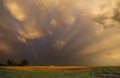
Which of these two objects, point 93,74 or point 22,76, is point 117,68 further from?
point 22,76

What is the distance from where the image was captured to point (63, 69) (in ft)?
224

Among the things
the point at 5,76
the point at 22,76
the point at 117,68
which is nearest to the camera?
the point at 5,76

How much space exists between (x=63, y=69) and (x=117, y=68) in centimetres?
1140

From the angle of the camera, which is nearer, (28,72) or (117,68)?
(28,72)

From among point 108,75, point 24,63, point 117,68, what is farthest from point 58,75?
point 24,63

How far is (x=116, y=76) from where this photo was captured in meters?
60.0

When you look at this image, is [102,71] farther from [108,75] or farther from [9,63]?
[9,63]

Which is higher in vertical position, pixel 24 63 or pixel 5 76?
pixel 24 63

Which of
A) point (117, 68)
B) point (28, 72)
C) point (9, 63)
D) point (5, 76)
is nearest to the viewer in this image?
point (5, 76)

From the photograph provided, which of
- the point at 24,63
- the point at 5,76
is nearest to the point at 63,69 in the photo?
the point at 5,76

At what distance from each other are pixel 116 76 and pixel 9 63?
44766 mm

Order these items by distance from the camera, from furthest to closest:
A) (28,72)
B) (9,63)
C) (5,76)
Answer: (9,63)
(28,72)
(5,76)

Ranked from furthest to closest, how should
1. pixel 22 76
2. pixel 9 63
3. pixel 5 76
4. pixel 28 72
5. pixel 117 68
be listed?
pixel 9 63, pixel 117 68, pixel 28 72, pixel 22 76, pixel 5 76

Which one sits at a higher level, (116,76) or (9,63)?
(9,63)
